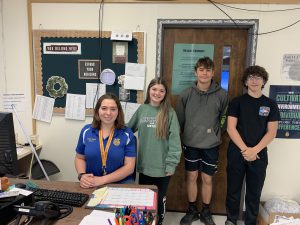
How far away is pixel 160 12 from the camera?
2693 mm

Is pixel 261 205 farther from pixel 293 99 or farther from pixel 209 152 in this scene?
pixel 293 99

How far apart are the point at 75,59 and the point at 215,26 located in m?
1.43

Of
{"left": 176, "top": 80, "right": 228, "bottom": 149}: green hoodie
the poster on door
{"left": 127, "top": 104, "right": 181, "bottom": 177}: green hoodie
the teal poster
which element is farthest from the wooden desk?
the poster on door

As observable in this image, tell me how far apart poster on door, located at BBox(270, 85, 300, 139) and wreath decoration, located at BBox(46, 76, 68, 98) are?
2.08m

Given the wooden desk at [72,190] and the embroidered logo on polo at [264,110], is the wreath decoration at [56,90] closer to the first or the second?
the wooden desk at [72,190]

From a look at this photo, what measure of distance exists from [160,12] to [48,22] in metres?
1.13

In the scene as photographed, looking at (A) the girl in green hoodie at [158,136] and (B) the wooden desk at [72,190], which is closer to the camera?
(B) the wooden desk at [72,190]

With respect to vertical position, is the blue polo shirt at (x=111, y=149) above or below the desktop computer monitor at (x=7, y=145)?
below

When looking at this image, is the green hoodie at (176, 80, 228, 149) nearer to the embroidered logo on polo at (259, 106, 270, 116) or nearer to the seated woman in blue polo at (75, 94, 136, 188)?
the embroidered logo on polo at (259, 106, 270, 116)

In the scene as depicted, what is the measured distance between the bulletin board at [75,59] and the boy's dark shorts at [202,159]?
72cm

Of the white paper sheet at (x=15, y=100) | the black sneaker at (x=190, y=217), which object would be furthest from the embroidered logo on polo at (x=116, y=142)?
the white paper sheet at (x=15, y=100)

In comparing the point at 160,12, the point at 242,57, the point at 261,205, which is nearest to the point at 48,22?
→ the point at 160,12

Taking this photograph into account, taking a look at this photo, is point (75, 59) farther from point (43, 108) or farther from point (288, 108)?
point (288, 108)

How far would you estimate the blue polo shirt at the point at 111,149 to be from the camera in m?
1.90
